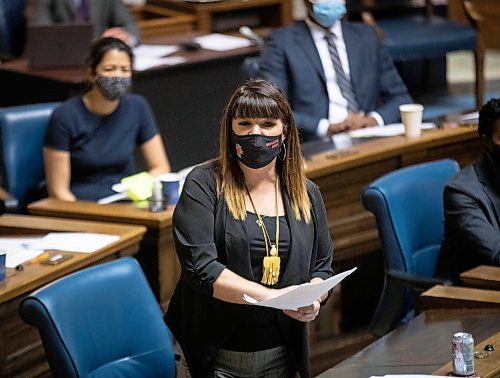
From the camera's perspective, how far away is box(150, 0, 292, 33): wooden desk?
841 centimetres

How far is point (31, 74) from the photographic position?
692 centimetres

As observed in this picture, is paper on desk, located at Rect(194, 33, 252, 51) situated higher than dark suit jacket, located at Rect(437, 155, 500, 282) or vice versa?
dark suit jacket, located at Rect(437, 155, 500, 282)

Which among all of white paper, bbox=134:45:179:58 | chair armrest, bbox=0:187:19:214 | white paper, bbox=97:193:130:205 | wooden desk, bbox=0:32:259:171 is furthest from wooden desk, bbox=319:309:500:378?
white paper, bbox=134:45:179:58

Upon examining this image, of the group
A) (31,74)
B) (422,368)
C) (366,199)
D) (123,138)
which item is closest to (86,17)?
(31,74)

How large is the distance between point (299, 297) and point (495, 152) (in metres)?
1.37

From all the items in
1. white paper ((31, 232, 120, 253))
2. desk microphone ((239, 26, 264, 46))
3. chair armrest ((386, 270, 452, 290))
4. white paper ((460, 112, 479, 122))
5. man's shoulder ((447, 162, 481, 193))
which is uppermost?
man's shoulder ((447, 162, 481, 193))

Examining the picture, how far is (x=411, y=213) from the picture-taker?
4.52 metres

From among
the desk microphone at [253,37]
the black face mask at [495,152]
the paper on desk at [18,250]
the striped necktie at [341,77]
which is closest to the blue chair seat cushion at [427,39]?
the desk microphone at [253,37]

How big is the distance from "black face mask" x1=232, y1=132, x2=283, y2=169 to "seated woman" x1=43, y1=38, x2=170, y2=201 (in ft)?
6.22

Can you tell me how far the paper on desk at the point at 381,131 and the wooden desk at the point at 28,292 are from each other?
1552mm

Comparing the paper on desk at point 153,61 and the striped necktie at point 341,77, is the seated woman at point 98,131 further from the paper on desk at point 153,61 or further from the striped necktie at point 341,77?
the paper on desk at point 153,61

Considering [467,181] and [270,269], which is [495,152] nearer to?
[467,181]

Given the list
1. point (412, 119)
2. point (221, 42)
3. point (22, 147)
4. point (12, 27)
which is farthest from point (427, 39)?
point (22, 147)

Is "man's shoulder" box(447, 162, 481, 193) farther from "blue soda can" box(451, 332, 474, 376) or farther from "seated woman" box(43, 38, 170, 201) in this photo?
"seated woman" box(43, 38, 170, 201)
